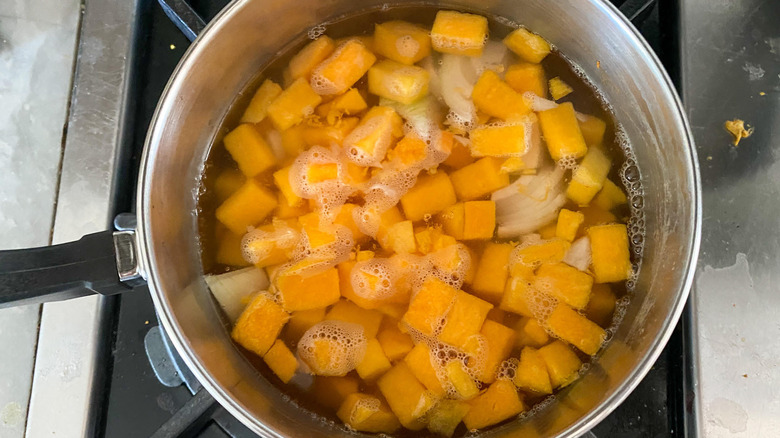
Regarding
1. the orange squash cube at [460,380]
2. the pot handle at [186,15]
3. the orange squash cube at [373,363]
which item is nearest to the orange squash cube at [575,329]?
the orange squash cube at [460,380]

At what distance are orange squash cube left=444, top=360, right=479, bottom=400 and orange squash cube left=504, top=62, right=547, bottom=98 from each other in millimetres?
444

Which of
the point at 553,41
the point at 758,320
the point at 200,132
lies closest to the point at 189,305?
the point at 200,132

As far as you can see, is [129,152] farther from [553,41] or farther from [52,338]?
[553,41]

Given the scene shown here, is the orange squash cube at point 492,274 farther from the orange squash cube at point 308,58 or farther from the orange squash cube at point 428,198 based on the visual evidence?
the orange squash cube at point 308,58

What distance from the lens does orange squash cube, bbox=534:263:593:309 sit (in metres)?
0.87

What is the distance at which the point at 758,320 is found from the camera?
91 centimetres

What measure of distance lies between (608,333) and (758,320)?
0.24 m

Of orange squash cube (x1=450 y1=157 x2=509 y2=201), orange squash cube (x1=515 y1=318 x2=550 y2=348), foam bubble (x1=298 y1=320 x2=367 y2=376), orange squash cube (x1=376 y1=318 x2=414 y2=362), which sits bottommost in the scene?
orange squash cube (x1=515 y1=318 x2=550 y2=348)

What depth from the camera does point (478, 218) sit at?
89 centimetres

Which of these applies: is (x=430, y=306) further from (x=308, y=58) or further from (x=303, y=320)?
(x=308, y=58)

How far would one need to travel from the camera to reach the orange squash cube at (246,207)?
0.90m

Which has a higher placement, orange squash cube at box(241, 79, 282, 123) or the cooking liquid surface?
orange squash cube at box(241, 79, 282, 123)

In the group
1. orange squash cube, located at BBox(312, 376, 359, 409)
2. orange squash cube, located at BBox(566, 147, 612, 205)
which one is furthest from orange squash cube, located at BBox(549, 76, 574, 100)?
orange squash cube, located at BBox(312, 376, 359, 409)

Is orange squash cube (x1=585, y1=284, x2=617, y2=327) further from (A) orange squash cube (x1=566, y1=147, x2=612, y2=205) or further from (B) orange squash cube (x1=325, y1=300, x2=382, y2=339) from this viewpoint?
(B) orange squash cube (x1=325, y1=300, x2=382, y2=339)
